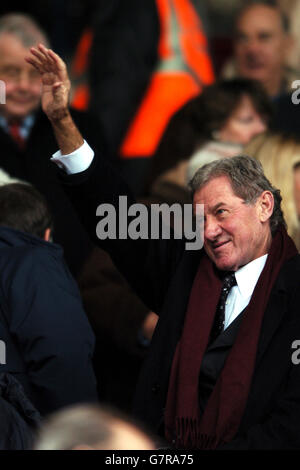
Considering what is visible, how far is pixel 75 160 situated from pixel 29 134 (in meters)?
1.78

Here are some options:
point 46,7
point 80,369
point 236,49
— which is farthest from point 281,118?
point 46,7

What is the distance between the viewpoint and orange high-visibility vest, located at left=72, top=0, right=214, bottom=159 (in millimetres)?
6145

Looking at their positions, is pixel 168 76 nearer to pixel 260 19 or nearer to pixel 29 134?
pixel 260 19

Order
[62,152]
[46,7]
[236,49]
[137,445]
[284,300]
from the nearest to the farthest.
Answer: [137,445] < [284,300] < [62,152] < [236,49] < [46,7]

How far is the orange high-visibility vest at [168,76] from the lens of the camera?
6.14 m

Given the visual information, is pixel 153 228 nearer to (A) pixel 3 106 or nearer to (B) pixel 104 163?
(B) pixel 104 163

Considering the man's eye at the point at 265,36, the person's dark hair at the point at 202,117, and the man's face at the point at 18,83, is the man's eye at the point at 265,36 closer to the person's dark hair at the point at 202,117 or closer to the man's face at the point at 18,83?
the person's dark hair at the point at 202,117

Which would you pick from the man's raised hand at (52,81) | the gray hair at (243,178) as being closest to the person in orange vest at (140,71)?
the man's raised hand at (52,81)

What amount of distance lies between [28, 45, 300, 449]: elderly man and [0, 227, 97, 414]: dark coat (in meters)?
0.24

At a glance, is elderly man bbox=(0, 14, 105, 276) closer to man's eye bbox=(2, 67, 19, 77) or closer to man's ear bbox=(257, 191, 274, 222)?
man's eye bbox=(2, 67, 19, 77)

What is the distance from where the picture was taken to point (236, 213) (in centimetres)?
341

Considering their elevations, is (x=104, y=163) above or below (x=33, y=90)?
below

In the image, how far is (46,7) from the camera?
7.11 metres

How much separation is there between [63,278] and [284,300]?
846 millimetres
